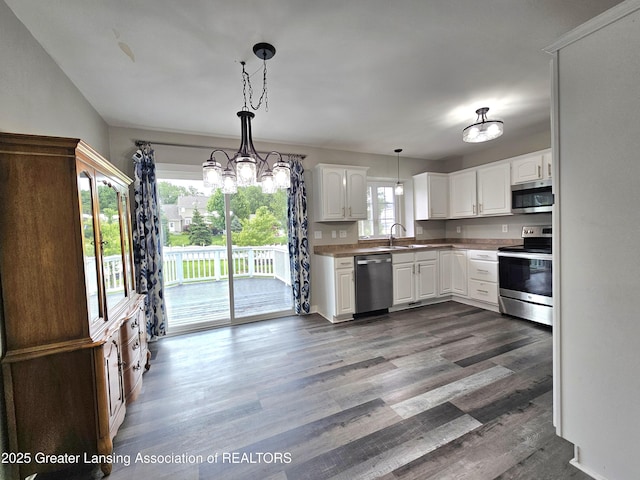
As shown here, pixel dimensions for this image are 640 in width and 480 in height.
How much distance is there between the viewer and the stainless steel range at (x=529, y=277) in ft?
10.4

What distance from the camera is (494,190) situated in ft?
13.2

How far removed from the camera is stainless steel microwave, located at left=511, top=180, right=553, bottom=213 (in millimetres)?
3416

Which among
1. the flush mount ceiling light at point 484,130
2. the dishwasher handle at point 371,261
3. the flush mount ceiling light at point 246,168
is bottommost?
the dishwasher handle at point 371,261

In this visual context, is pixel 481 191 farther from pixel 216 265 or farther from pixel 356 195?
pixel 216 265

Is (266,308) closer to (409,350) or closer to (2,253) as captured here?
(409,350)

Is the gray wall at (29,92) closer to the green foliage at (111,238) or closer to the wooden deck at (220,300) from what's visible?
the green foliage at (111,238)

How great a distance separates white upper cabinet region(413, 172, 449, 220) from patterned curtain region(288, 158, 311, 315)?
2.23 metres

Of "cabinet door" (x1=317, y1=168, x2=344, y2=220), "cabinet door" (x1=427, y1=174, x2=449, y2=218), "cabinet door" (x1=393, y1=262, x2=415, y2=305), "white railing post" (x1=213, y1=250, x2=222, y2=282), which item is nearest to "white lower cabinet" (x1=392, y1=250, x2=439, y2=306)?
"cabinet door" (x1=393, y1=262, x2=415, y2=305)

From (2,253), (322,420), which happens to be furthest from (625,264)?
(2,253)

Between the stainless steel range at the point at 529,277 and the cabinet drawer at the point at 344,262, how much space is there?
2.10 m

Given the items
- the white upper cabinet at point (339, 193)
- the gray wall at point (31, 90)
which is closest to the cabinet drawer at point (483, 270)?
the white upper cabinet at point (339, 193)

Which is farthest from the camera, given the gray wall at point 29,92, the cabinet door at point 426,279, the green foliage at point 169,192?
the cabinet door at point 426,279

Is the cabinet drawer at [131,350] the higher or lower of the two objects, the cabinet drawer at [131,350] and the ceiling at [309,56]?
the lower

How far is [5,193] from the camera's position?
1293 millimetres
